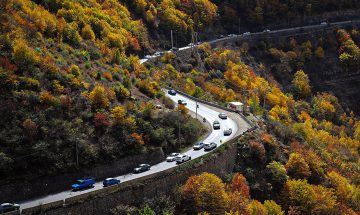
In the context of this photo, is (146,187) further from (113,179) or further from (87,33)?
(87,33)

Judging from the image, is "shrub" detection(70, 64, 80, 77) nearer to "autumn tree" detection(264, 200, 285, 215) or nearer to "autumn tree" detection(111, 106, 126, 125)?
"autumn tree" detection(111, 106, 126, 125)

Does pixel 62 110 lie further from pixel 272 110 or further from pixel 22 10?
pixel 272 110

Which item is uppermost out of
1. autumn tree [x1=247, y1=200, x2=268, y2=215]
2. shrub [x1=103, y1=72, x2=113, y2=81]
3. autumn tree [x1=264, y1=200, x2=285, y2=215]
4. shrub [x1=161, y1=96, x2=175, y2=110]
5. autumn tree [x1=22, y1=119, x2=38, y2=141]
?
shrub [x1=103, y1=72, x2=113, y2=81]

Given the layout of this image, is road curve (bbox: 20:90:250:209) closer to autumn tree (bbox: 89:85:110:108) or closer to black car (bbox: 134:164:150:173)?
black car (bbox: 134:164:150:173)

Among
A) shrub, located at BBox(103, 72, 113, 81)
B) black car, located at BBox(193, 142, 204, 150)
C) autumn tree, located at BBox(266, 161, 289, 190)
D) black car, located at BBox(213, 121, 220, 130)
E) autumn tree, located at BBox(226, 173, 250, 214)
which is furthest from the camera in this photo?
black car, located at BBox(213, 121, 220, 130)

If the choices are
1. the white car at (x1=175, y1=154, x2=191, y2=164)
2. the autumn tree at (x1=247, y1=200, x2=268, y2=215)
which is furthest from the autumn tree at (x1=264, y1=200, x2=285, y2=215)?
the white car at (x1=175, y1=154, x2=191, y2=164)

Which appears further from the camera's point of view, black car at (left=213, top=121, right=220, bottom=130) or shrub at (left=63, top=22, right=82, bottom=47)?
shrub at (left=63, top=22, right=82, bottom=47)

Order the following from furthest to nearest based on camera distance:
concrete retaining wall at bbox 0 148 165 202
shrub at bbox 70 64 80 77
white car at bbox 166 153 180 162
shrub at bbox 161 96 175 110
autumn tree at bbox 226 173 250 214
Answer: shrub at bbox 161 96 175 110
shrub at bbox 70 64 80 77
white car at bbox 166 153 180 162
autumn tree at bbox 226 173 250 214
concrete retaining wall at bbox 0 148 165 202

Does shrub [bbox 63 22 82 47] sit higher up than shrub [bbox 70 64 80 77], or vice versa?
shrub [bbox 63 22 82 47]
